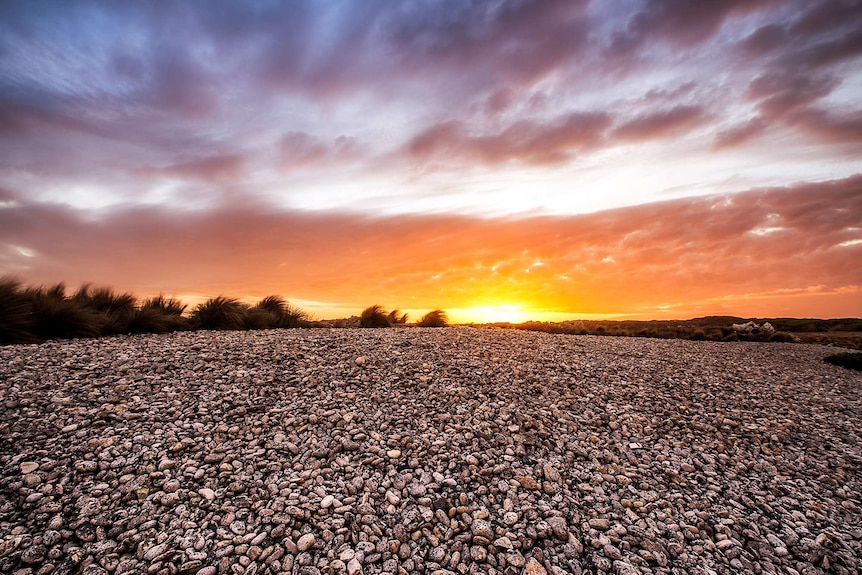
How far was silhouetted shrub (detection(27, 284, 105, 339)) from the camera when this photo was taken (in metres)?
9.59

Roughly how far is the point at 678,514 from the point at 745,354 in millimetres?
13664

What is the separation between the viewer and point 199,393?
6281mm

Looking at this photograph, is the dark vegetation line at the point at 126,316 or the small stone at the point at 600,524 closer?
the small stone at the point at 600,524

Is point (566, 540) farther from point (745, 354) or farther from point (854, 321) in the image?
point (854, 321)

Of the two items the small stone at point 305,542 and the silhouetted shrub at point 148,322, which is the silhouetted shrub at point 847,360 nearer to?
the small stone at point 305,542

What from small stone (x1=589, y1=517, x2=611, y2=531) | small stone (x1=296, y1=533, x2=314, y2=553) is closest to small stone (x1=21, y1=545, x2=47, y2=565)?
small stone (x1=296, y1=533, x2=314, y2=553)

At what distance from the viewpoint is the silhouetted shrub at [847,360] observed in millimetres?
13883

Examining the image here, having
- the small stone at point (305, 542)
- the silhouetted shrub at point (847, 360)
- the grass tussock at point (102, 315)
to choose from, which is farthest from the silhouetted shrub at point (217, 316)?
the silhouetted shrub at point (847, 360)

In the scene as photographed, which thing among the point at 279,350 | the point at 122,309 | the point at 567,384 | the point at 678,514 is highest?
the point at 122,309

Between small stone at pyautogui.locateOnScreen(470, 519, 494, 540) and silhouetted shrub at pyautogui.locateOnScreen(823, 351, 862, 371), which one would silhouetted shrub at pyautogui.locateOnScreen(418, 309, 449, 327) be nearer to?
small stone at pyautogui.locateOnScreen(470, 519, 494, 540)

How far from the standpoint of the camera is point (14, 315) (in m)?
9.05

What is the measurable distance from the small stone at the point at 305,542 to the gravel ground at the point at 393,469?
1 cm

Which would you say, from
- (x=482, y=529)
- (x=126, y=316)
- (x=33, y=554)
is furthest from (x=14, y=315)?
(x=482, y=529)

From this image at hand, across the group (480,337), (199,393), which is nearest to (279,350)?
(199,393)
